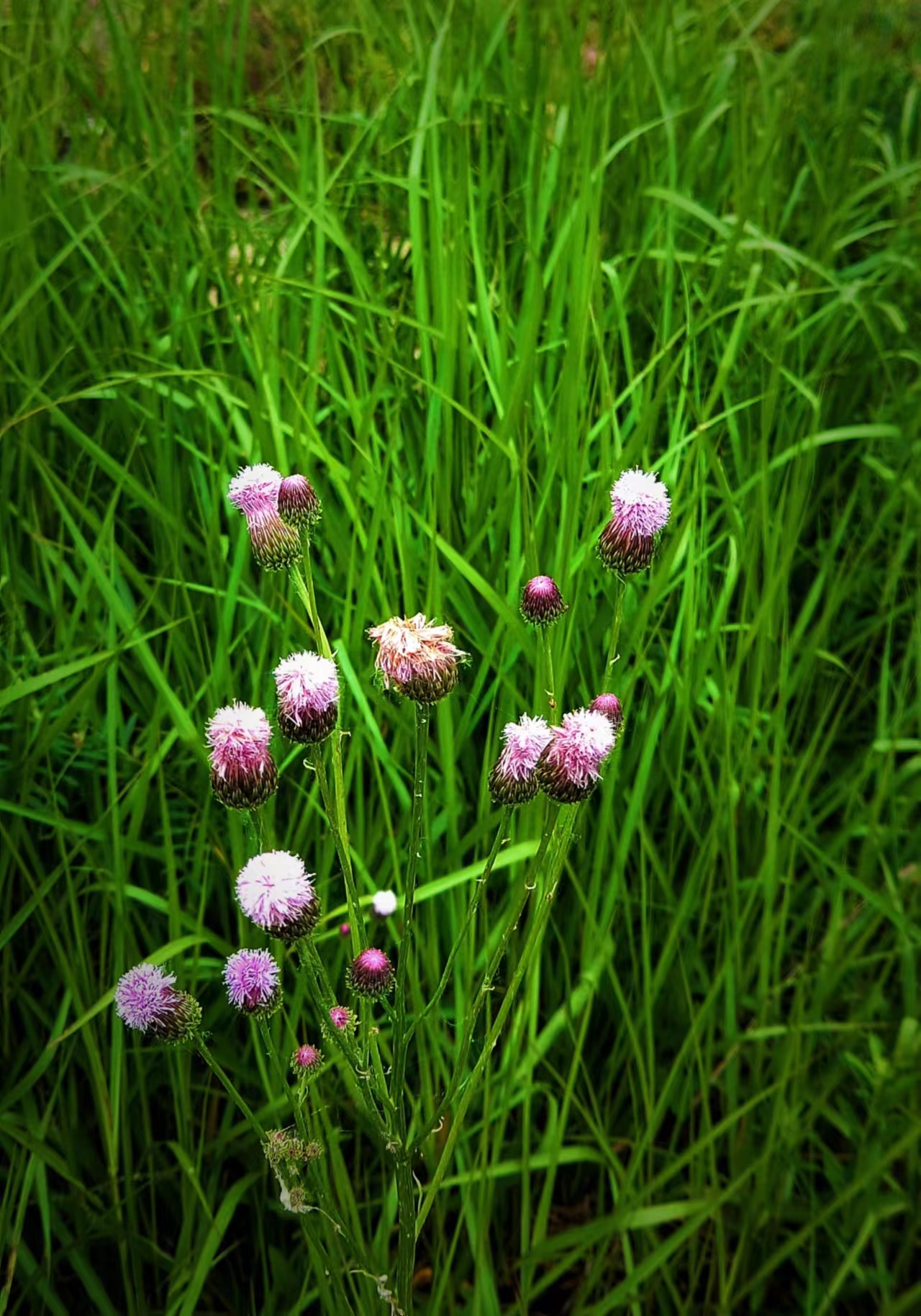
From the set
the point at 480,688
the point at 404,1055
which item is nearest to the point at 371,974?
the point at 404,1055

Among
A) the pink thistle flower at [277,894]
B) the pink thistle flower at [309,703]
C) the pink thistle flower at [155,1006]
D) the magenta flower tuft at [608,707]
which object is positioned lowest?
the pink thistle flower at [155,1006]

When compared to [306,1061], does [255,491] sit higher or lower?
higher

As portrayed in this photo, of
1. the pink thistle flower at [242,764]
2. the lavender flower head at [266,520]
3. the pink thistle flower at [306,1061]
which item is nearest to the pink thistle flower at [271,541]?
the lavender flower head at [266,520]

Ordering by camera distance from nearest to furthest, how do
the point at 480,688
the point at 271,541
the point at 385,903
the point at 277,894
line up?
1. the point at 277,894
2. the point at 271,541
3. the point at 385,903
4. the point at 480,688

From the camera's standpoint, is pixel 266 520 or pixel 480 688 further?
pixel 480 688

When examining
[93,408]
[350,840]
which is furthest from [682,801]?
[93,408]

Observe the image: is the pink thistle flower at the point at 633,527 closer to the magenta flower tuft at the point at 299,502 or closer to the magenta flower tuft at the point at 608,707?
the magenta flower tuft at the point at 608,707

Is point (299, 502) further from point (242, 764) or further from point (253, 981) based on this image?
point (253, 981)
